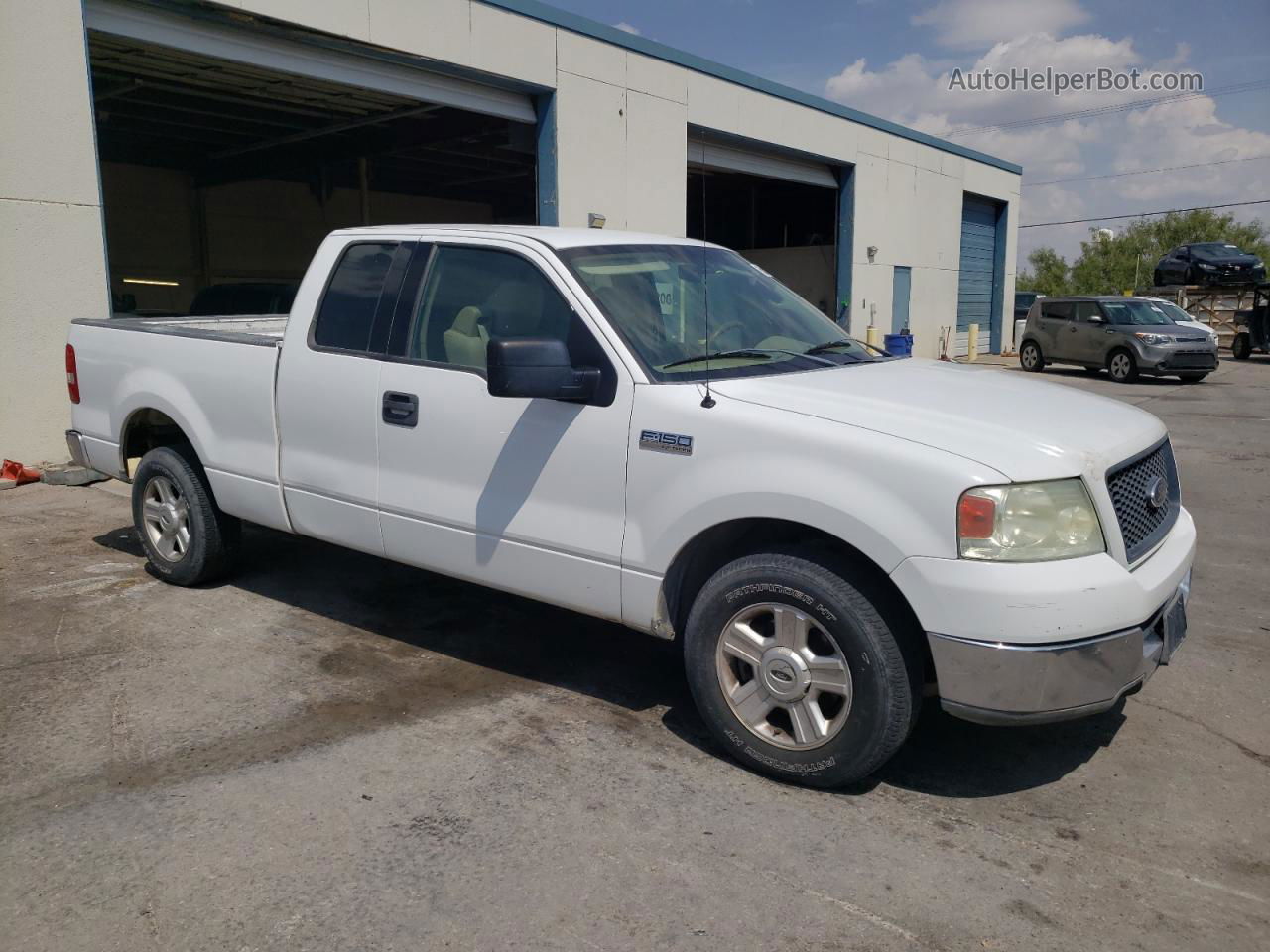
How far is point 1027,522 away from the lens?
3.21 m

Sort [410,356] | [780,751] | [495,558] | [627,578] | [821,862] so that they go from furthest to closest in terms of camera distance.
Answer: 1. [410,356]
2. [495,558]
3. [627,578]
4. [780,751]
5. [821,862]

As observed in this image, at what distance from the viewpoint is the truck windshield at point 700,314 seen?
404cm

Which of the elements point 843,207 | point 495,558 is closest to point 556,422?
point 495,558

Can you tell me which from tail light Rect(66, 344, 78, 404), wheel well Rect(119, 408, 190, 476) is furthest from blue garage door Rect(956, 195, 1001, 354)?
tail light Rect(66, 344, 78, 404)

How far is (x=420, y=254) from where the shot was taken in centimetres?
471

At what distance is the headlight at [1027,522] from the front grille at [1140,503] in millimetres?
219

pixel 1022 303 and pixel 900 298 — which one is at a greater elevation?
pixel 900 298

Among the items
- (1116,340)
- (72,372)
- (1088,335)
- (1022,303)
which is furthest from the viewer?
(1022,303)

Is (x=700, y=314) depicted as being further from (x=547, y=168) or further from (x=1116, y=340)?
(x=1116, y=340)

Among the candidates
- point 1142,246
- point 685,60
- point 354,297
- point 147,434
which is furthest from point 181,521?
point 1142,246

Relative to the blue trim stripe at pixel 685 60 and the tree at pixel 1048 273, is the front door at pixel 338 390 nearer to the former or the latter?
the blue trim stripe at pixel 685 60

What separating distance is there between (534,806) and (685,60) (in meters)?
15.1

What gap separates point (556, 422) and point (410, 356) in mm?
923

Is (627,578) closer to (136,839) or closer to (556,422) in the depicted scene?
(556,422)
